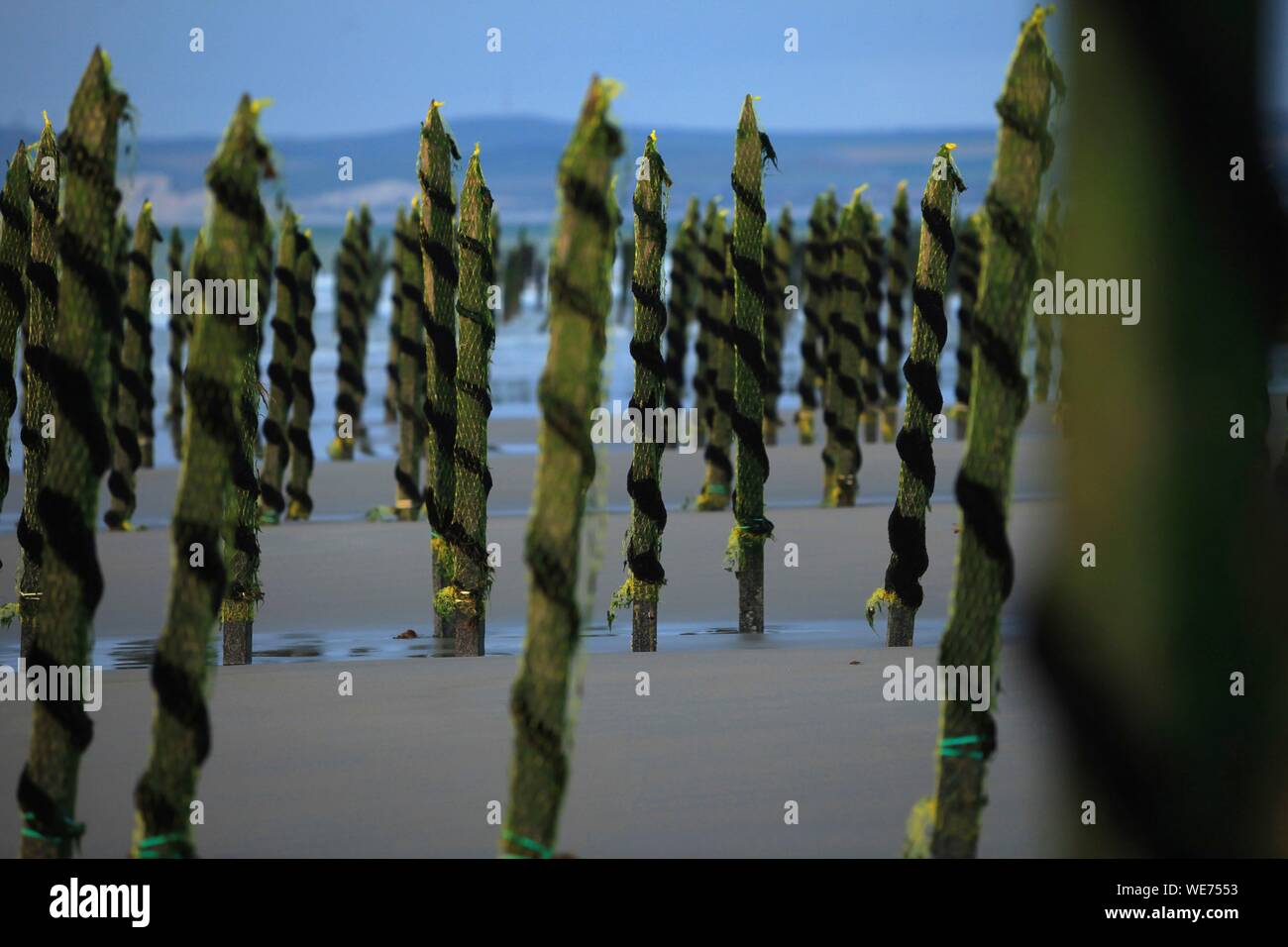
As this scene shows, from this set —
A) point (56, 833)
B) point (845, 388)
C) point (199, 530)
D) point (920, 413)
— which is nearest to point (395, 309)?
point (845, 388)

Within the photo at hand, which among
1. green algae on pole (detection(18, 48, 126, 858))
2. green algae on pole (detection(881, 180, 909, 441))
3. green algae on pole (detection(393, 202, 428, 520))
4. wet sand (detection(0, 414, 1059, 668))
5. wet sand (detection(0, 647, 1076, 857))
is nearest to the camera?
green algae on pole (detection(18, 48, 126, 858))

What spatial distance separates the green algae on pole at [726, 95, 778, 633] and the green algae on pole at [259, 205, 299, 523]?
586cm

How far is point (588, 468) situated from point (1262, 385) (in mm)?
1672

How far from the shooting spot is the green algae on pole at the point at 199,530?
14.1ft

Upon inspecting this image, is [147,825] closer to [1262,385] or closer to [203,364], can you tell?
[203,364]

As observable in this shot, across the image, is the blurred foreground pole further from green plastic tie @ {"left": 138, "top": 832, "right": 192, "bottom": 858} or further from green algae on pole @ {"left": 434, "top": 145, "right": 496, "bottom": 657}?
green algae on pole @ {"left": 434, "top": 145, "right": 496, "bottom": 657}

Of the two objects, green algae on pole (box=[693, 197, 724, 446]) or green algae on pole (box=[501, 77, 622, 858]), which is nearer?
green algae on pole (box=[501, 77, 622, 858])

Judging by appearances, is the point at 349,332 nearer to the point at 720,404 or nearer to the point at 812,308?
the point at 812,308

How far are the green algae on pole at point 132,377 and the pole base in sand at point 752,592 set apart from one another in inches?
266

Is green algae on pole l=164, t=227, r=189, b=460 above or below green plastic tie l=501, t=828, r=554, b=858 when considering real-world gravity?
above

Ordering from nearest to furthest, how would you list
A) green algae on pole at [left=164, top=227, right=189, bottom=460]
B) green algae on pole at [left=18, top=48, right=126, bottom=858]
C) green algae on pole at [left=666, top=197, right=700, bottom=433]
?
green algae on pole at [left=18, top=48, right=126, bottom=858]
green algae on pole at [left=164, top=227, right=189, bottom=460]
green algae on pole at [left=666, top=197, right=700, bottom=433]

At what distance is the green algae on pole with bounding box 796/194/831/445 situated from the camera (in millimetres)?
21250

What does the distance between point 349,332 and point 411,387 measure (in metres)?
4.82

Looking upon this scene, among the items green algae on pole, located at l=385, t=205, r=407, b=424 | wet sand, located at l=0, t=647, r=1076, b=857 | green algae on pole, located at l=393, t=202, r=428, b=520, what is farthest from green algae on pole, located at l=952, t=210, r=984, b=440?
wet sand, located at l=0, t=647, r=1076, b=857
